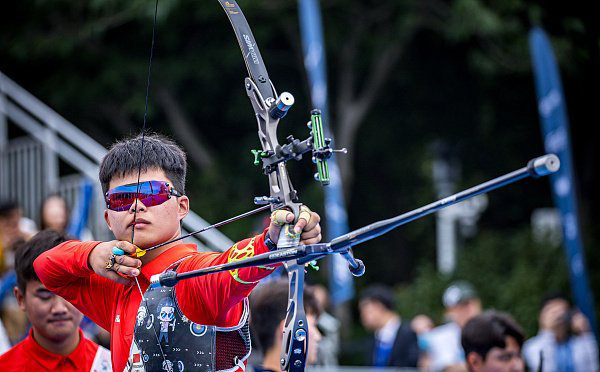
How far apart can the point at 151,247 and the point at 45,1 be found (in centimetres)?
928

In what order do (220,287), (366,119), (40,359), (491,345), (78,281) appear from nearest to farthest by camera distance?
(220,287), (78,281), (40,359), (491,345), (366,119)

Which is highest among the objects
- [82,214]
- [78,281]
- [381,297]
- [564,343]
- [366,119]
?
[366,119]

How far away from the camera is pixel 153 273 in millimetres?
3291

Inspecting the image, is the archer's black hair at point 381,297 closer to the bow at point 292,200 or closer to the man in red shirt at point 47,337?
the man in red shirt at point 47,337

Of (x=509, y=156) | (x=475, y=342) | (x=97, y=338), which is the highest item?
(x=509, y=156)

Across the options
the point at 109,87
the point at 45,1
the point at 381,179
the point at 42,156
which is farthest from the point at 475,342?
the point at 381,179

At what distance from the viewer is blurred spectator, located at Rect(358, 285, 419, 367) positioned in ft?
27.9

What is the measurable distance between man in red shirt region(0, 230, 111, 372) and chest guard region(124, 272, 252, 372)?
1.13m

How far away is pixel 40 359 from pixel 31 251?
1.55 feet

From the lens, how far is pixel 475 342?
4.72m

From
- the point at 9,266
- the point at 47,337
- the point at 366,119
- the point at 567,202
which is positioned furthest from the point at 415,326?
the point at 47,337

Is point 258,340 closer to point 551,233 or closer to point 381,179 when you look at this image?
point 551,233

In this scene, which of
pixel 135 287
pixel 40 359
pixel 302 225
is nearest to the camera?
pixel 302 225

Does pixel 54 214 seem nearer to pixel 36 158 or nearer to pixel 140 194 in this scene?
pixel 36 158
